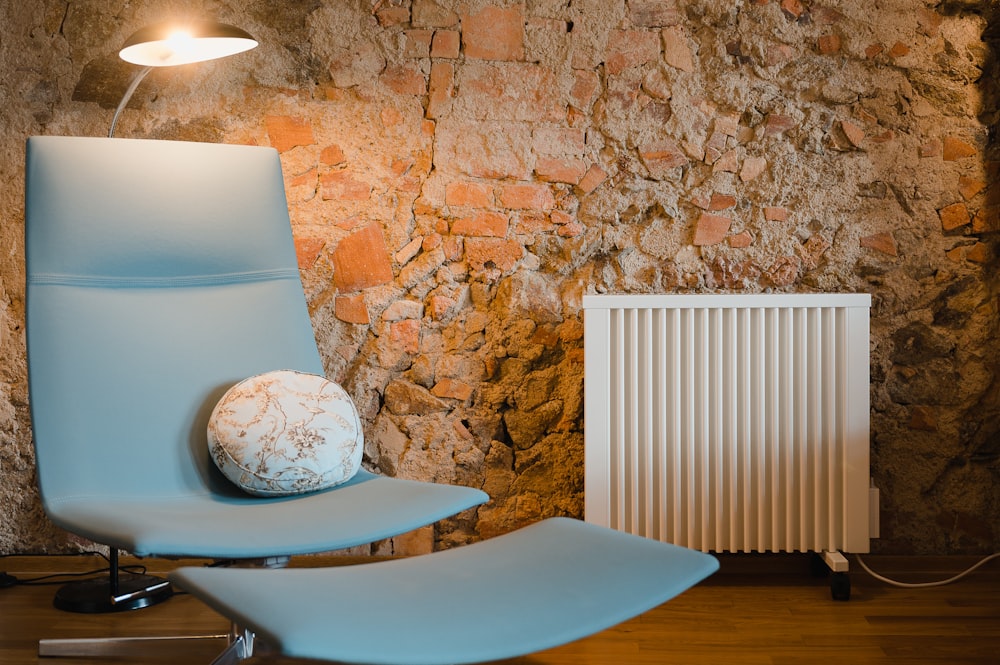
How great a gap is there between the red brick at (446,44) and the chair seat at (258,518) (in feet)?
3.58

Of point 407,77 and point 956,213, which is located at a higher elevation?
point 407,77

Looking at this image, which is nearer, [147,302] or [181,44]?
[147,302]

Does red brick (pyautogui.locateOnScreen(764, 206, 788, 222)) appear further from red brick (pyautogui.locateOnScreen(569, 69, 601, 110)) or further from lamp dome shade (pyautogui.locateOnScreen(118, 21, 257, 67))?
lamp dome shade (pyautogui.locateOnScreen(118, 21, 257, 67))

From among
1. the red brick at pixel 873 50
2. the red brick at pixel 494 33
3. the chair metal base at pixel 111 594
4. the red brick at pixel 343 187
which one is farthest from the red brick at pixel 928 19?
the chair metal base at pixel 111 594

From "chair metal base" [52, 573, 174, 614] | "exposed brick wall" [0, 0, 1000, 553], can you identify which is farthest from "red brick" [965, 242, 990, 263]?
"chair metal base" [52, 573, 174, 614]

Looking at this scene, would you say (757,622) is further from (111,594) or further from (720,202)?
(111,594)

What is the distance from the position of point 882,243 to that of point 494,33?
105 centimetres

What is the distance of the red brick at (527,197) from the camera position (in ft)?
7.24

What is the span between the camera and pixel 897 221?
2.17 m

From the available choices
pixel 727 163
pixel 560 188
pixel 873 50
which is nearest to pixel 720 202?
pixel 727 163

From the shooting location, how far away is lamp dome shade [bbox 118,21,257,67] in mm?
1814

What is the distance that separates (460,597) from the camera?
97 cm

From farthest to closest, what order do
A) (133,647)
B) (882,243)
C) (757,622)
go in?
(882,243) < (757,622) < (133,647)

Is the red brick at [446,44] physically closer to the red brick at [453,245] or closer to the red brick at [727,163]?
the red brick at [453,245]
